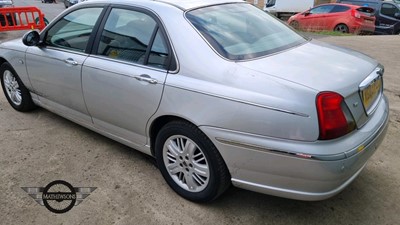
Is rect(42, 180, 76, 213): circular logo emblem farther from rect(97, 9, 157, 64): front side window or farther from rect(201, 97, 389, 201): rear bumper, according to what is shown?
rect(201, 97, 389, 201): rear bumper

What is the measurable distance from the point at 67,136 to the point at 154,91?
5.61 ft

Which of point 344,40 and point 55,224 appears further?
point 344,40

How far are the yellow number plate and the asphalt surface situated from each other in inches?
32.7

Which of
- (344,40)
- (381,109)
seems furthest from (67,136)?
(344,40)

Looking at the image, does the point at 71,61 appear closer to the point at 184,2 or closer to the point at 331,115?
the point at 184,2

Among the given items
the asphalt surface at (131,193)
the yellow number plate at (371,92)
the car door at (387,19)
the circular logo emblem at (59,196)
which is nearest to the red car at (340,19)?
the car door at (387,19)

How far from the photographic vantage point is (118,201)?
2.77 meters

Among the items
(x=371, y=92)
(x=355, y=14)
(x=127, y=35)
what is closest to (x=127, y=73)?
(x=127, y=35)

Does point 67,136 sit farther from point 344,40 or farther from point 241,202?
point 344,40

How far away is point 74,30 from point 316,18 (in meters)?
12.7

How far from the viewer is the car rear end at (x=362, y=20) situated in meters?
13.3

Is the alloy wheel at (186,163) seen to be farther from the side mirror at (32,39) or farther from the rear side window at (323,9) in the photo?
the rear side window at (323,9)

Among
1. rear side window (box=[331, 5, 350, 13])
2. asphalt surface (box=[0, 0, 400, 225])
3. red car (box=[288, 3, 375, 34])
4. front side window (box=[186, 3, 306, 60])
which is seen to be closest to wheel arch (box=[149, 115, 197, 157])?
asphalt surface (box=[0, 0, 400, 225])

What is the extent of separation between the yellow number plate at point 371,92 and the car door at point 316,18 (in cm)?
1218
